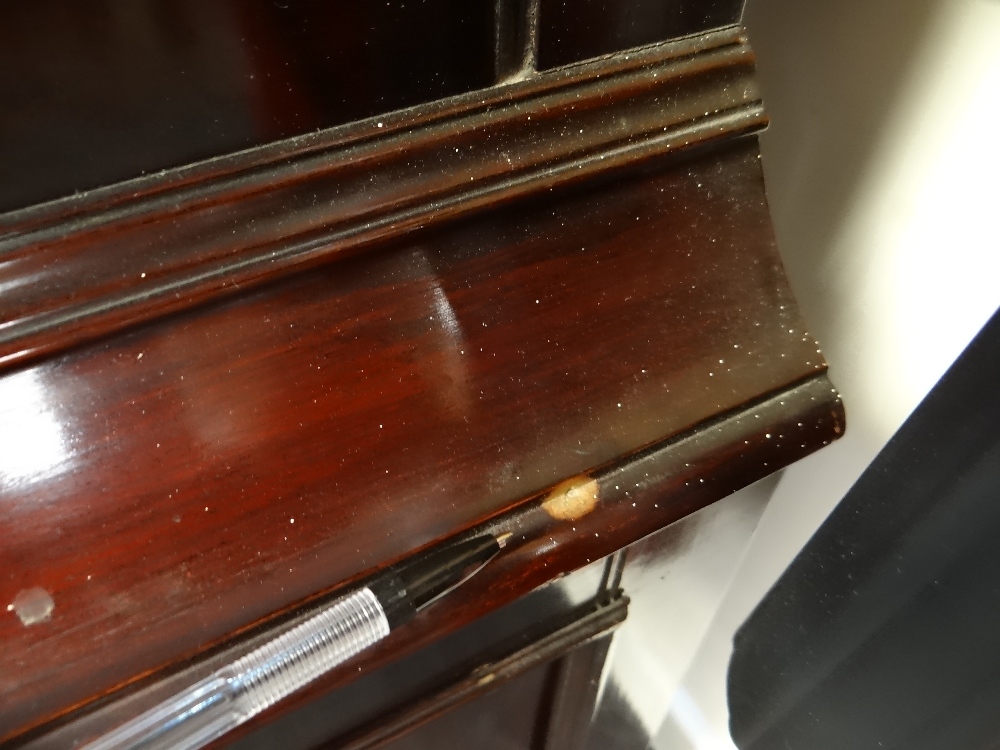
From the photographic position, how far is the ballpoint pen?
0.28 meters

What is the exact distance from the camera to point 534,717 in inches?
20.9

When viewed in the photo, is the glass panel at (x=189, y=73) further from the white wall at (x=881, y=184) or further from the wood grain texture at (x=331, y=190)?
the white wall at (x=881, y=184)

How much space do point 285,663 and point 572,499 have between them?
0.14m

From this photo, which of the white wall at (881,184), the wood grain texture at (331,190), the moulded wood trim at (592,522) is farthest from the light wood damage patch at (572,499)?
the white wall at (881,184)

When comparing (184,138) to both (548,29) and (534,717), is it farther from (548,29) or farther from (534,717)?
(534,717)

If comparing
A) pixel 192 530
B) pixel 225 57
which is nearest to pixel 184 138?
pixel 225 57

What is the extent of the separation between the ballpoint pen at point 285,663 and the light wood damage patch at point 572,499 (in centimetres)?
6

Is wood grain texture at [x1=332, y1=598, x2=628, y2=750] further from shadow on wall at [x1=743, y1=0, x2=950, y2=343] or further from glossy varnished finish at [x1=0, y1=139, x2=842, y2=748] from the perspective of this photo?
shadow on wall at [x1=743, y1=0, x2=950, y2=343]

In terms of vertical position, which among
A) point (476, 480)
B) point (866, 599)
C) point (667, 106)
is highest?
point (667, 106)

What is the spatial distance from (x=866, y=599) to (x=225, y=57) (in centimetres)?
61

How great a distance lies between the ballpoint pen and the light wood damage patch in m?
0.06

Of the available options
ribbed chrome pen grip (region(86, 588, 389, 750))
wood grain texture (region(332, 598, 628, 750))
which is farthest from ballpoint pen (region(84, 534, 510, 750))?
wood grain texture (region(332, 598, 628, 750))

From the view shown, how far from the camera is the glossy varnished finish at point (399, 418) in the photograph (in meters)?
0.27

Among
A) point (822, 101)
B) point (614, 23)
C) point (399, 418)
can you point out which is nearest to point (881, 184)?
point (822, 101)
